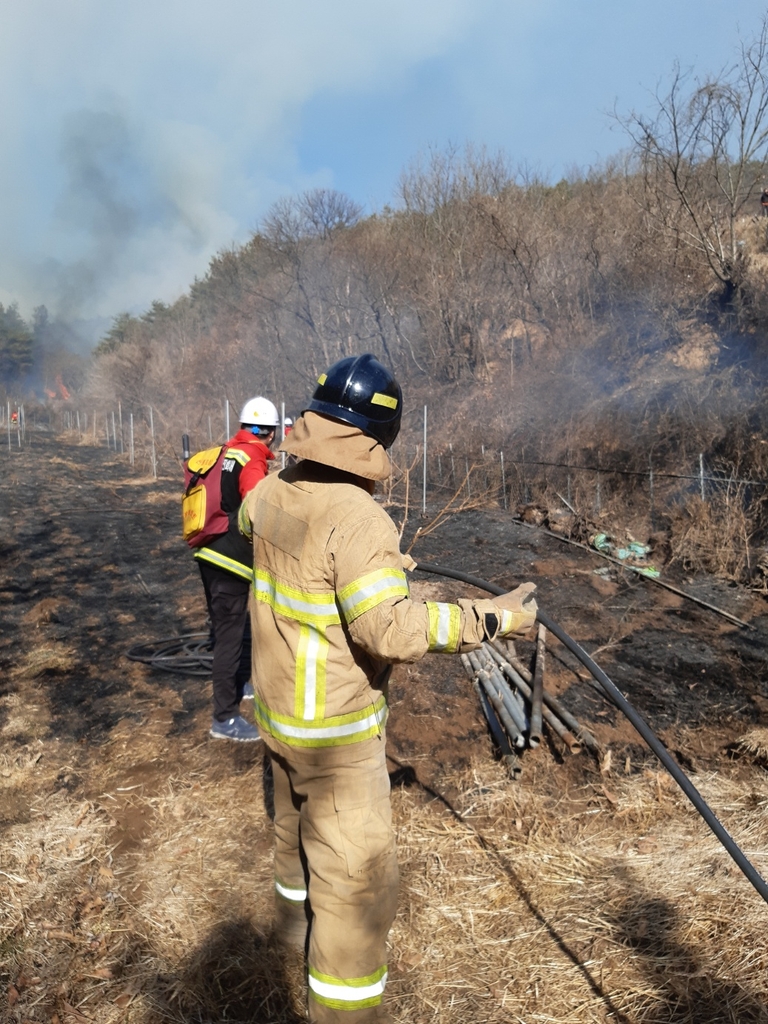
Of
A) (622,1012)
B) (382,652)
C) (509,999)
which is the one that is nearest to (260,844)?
(509,999)

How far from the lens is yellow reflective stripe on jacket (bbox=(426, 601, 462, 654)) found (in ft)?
6.00

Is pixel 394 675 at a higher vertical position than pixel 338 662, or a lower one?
lower

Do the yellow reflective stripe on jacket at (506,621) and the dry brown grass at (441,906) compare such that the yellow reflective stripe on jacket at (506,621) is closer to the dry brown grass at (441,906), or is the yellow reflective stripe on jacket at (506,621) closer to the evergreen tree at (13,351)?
the dry brown grass at (441,906)

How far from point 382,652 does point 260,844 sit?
6.56 ft

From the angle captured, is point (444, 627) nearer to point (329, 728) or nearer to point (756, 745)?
point (329, 728)

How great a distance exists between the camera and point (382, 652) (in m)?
1.77

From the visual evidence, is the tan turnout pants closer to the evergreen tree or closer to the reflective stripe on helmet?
the reflective stripe on helmet

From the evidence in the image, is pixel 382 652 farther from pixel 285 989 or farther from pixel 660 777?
pixel 660 777

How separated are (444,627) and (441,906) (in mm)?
1701

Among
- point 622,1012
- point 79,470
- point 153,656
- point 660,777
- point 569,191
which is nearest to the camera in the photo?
point 622,1012

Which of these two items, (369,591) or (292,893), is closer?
(369,591)

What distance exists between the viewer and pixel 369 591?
1779 millimetres

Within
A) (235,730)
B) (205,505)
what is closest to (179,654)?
(235,730)

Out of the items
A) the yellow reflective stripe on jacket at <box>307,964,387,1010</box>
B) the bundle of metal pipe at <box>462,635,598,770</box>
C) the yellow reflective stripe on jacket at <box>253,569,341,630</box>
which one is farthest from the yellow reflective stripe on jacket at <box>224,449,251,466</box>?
the yellow reflective stripe on jacket at <box>307,964,387,1010</box>
